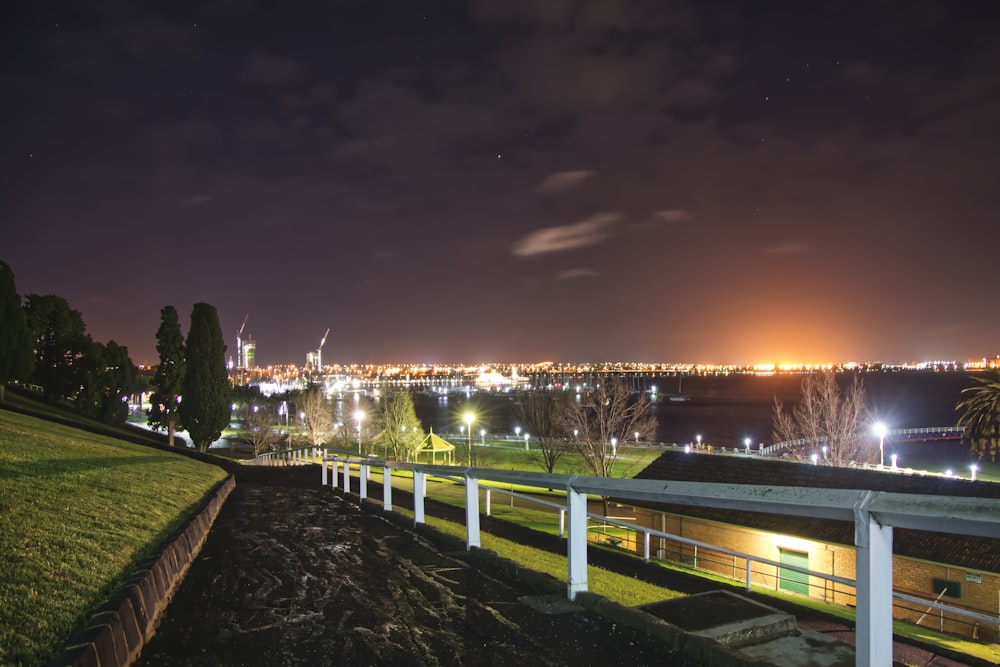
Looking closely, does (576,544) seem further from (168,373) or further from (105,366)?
(105,366)

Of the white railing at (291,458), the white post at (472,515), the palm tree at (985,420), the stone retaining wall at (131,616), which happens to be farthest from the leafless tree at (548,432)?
the stone retaining wall at (131,616)

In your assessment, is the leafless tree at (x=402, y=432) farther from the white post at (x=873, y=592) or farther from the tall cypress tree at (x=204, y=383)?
the white post at (x=873, y=592)

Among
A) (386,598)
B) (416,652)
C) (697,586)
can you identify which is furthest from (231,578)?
(697,586)

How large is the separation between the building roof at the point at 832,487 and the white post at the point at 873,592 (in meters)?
17.3

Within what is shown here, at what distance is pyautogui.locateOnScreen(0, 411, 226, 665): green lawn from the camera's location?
4.99 m

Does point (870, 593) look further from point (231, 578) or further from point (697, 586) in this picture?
point (697, 586)

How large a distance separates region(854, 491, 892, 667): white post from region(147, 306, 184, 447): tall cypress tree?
147 ft

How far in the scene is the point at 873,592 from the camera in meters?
3.49

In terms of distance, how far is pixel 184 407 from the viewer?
40.1 metres

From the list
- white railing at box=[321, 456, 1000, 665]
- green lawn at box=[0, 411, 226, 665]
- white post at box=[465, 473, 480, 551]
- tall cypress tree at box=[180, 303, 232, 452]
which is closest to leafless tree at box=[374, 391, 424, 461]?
tall cypress tree at box=[180, 303, 232, 452]

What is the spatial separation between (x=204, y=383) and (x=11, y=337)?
31.8 feet

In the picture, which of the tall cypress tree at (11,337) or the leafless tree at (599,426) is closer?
the tall cypress tree at (11,337)

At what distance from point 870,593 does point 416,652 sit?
3.00 meters

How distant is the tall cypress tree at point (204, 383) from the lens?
4019 cm
